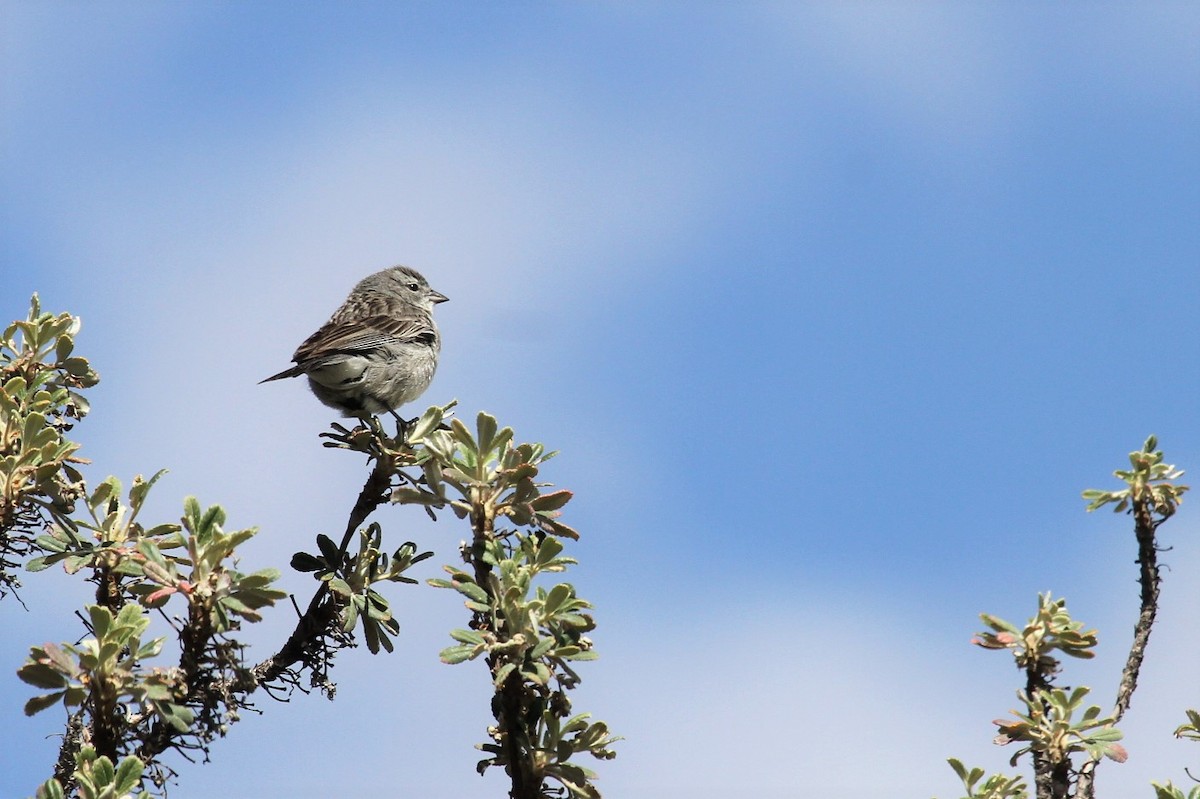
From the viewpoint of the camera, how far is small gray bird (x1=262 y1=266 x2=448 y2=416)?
29.1 ft

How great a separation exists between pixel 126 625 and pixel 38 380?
1737 mm

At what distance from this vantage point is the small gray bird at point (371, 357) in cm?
888

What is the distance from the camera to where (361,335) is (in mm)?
9422

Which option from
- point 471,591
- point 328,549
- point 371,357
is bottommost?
point 471,591

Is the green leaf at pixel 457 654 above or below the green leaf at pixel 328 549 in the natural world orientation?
below

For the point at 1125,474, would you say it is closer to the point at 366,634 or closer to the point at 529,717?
the point at 529,717

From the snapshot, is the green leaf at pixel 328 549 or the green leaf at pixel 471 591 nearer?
the green leaf at pixel 471 591

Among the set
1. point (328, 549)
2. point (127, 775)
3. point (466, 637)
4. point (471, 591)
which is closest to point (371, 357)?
point (328, 549)

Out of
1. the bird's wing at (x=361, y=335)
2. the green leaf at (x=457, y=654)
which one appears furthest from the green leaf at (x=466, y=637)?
the bird's wing at (x=361, y=335)

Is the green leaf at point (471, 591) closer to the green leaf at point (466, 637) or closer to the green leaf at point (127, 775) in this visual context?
the green leaf at point (466, 637)

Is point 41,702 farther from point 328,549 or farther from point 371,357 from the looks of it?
point 371,357

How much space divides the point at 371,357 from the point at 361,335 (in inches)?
10.9

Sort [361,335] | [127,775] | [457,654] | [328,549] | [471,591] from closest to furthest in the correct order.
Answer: [127,775], [457,654], [471,591], [328,549], [361,335]

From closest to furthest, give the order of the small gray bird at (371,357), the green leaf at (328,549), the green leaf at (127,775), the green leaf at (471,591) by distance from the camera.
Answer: the green leaf at (127,775)
the green leaf at (471,591)
the green leaf at (328,549)
the small gray bird at (371,357)
